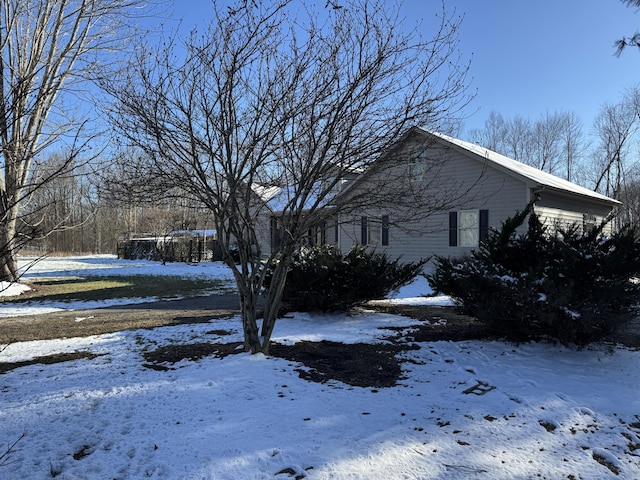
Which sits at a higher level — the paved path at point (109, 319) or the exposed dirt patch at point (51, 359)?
the exposed dirt patch at point (51, 359)

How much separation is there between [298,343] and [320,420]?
238 cm

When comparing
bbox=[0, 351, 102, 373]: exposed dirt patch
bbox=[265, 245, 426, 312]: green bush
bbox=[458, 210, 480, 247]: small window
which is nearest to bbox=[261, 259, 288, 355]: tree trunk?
bbox=[0, 351, 102, 373]: exposed dirt patch

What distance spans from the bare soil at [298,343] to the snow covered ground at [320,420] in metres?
0.22

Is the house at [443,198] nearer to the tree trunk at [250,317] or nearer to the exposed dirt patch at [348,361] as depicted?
the tree trunk at [250,317]

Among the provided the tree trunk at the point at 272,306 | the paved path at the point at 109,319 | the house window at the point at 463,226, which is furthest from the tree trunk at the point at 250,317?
the house window at the point at 463,226

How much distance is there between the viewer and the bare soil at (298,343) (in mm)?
4484

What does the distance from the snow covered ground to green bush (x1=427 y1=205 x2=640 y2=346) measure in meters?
0.45

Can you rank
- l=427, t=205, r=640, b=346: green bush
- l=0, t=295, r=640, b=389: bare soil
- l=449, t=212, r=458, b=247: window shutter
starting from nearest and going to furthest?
l=0, t=295, r=640, b=389: bare soil, l=427, t=205, r=640, b=346: green bush, l=449, t=212, r=458, b=247: window shutter

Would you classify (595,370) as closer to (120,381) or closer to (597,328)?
(597,328)

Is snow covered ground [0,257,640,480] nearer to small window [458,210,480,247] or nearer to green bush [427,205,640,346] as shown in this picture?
green bush [427,205,640,346]

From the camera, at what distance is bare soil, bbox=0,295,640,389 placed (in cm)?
448

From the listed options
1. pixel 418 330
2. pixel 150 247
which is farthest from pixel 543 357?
pixel 150 247

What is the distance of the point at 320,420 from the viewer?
3.18 meters

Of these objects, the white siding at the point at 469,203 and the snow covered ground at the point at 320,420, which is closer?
the snow covered ground at the point at 320,420
